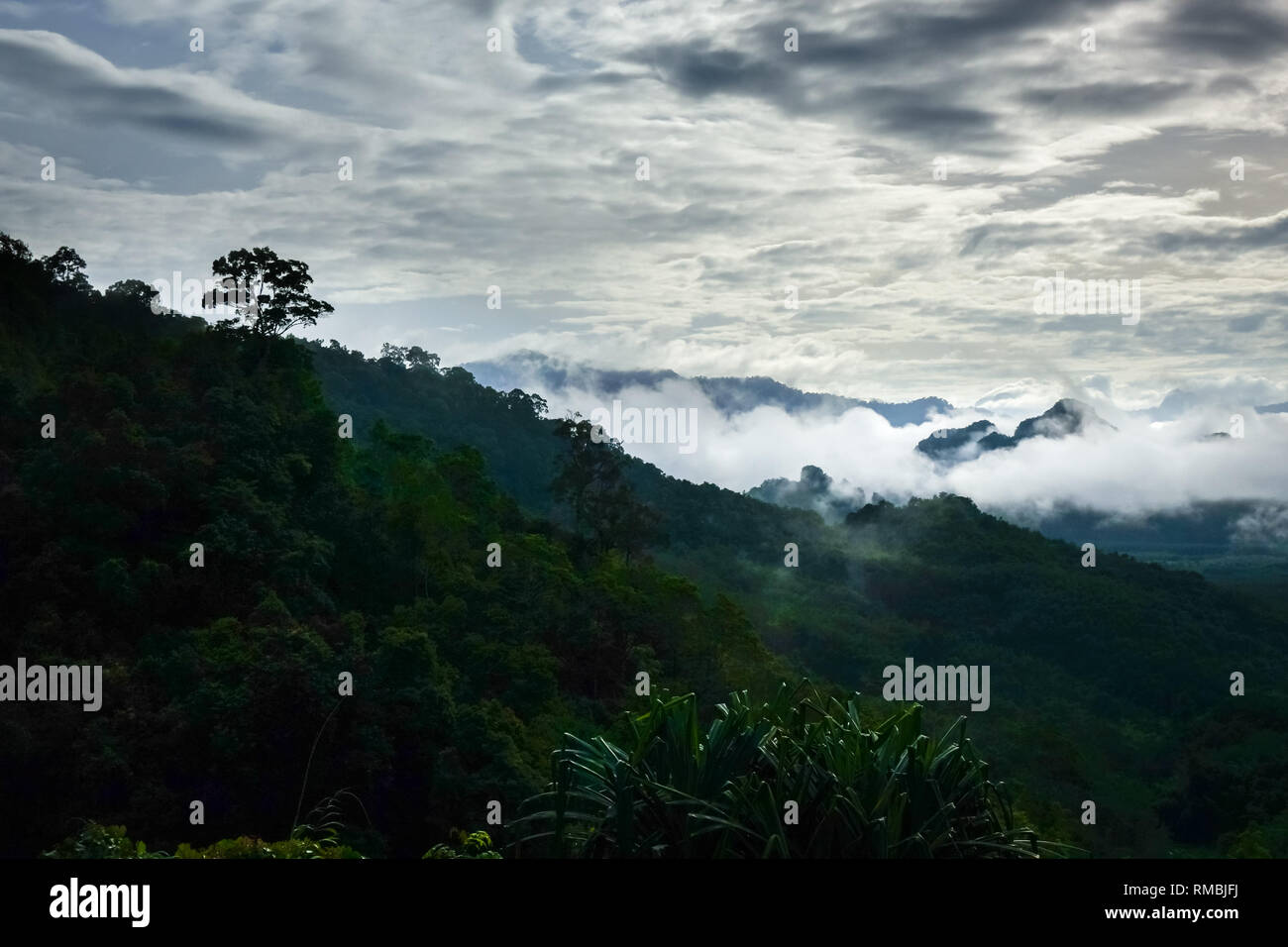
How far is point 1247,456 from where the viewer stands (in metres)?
138

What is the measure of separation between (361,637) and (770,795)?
1536 centimetres

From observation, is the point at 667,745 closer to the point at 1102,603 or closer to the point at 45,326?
the point at 45,326

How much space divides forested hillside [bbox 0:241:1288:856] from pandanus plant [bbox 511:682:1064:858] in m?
0.32

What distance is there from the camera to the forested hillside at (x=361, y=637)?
1580 centimetres

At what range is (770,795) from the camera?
14.3 ft

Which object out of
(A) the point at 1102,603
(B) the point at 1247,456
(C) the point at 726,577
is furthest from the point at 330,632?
(B) the point at 1247,456

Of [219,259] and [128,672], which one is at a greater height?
[219,259]

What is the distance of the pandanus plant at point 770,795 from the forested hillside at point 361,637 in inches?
12.8
